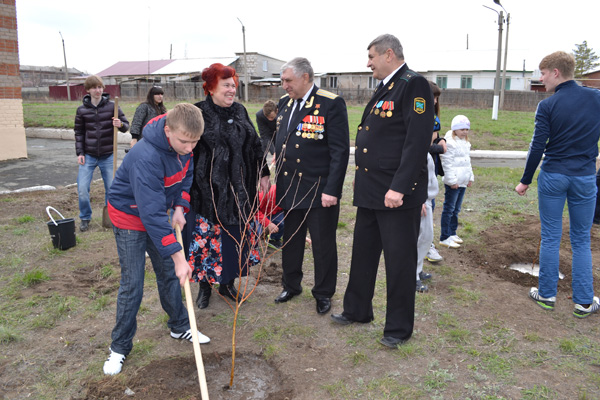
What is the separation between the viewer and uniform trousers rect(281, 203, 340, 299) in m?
3.80

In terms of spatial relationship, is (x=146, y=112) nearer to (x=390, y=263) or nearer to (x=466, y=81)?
(x=390, y=263)

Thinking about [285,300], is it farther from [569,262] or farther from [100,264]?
[569,262]

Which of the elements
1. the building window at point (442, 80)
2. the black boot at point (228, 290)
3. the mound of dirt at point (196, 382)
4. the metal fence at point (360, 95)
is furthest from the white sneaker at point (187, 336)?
the building window at point (442, 80)

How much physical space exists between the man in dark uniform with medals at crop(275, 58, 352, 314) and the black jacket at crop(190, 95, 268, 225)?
35cm

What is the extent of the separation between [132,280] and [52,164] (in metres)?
9.96

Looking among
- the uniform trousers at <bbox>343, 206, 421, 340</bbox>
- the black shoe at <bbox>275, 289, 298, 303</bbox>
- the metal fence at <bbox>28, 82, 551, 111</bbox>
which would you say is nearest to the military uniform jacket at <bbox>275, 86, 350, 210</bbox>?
the uniform trousers at <bbox>343, 206, 421, 340</bbox>

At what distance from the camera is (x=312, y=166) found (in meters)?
3.76

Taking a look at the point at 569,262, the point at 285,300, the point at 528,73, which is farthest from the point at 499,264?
the point at 528,73

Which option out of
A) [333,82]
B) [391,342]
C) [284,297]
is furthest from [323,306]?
[333,82]

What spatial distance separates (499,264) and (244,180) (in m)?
3.13

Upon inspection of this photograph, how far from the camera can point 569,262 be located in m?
5.00

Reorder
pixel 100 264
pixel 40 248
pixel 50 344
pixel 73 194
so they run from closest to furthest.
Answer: pixel 50 344
pixel 100 264
pixel 40 248
pixel 73 194

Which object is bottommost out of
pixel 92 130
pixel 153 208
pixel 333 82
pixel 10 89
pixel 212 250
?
pixel 212 250

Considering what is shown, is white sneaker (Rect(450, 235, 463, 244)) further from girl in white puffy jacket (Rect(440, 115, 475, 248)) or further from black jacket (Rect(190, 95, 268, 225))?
black jacket (Rect(190, 95, 268, 225))
